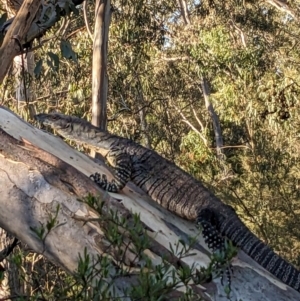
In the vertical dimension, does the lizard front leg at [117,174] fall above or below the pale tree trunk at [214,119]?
below

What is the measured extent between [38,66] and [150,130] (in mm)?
8223

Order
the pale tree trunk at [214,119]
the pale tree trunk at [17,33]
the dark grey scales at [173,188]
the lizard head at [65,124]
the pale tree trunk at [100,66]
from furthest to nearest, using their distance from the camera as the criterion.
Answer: the pale tree trunk at [214,119] → the pale tree trunk at [100,66] → the lizard head at [65,124] → the pale tree trunk at [17,33] → the dark grey scales at [173,188]

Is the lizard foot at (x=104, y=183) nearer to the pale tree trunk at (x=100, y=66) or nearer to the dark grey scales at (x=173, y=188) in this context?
the dark grey scales at (x=173, y=188)

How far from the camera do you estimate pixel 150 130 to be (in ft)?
41.8

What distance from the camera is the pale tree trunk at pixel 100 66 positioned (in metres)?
8.43

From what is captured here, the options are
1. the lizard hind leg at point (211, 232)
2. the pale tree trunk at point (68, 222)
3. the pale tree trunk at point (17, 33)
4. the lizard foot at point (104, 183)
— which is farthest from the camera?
the pale tree trunk at point (17, 33)

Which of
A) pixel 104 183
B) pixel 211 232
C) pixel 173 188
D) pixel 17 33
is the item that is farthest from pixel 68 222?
pixel 17 33

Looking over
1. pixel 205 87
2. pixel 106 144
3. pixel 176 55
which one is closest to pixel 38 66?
pixel 106 144

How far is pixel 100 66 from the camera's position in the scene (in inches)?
339

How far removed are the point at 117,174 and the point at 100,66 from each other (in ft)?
14.6

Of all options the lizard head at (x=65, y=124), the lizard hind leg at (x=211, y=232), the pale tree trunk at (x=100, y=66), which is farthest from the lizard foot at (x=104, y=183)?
the pale tree trunk at (x=100, y=66)

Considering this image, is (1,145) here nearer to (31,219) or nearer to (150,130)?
(31,219)

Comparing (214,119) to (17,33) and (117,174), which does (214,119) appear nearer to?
(117,174)

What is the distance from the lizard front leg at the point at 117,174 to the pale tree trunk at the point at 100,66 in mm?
3446
